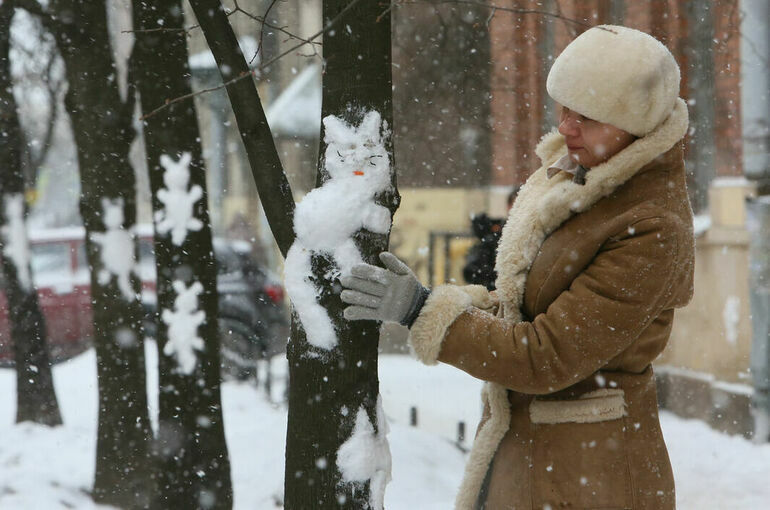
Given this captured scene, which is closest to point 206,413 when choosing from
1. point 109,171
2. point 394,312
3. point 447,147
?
point 109,171

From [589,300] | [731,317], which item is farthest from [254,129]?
[731,317]

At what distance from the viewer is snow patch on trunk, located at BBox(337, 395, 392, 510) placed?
7.74 ft

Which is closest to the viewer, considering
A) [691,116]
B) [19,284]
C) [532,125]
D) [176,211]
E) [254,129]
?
[254,129]

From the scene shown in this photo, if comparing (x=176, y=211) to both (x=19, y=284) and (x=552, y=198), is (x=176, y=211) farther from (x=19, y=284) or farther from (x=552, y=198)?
(x=19, y=284)

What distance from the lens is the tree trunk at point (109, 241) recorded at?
5.16 metres

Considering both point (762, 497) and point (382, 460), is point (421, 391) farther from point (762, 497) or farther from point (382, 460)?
point (382, 460)

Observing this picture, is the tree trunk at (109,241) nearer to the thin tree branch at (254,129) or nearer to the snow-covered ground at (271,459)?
the snow-covered ground at (271,459)

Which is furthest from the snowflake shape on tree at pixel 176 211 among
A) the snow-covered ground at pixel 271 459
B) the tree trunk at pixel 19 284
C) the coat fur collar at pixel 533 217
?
the tree trunk at pixel 19 284

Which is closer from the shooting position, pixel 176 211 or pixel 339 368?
pixel 339 368

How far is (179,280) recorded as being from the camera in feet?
14.4

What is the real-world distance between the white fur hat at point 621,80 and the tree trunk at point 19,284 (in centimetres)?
602

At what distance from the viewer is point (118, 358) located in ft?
17.7

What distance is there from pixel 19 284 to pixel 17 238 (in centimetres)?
48

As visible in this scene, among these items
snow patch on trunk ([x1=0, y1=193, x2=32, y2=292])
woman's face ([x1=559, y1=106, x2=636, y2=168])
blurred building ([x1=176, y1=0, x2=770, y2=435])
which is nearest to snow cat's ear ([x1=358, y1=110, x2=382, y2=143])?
woman's face ([x1=559, y1=106, x2=636, y2=168])
